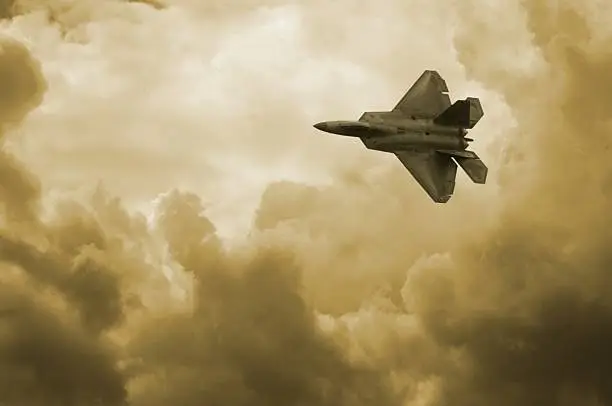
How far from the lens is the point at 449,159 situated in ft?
279

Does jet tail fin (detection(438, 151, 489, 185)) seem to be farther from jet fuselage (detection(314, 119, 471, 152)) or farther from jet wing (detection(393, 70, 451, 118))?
jet wing (detection(393, 70, 451, 118))

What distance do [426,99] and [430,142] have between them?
5.60 m

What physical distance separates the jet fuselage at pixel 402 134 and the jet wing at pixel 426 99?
1.81 metres

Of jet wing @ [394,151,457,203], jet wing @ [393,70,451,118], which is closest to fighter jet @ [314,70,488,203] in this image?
jet wing @ [394,151,457,203]

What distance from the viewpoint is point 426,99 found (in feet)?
286

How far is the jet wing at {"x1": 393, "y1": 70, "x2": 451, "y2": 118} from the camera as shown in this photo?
86562 mm

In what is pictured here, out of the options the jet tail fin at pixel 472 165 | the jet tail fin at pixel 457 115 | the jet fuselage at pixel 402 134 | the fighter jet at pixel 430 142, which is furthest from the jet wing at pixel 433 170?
the jet tail fin at pixel 457 115

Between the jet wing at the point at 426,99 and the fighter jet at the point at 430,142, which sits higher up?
the jet wing at the point at 426,99

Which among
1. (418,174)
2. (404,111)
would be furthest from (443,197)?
(404,111)

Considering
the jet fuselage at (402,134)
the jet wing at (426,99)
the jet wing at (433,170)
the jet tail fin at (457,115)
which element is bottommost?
the jet wing at (433,170)

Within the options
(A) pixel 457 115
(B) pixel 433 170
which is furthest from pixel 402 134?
(A) pixel 457 115

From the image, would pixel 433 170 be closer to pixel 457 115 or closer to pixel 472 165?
pixel 472 165

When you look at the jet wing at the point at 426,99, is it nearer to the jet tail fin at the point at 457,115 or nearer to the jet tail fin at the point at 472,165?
the jet tail fin at the point at 457,115

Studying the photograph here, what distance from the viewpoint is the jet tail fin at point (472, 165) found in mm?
83688
